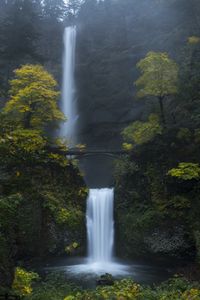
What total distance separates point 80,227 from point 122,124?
54.2ft

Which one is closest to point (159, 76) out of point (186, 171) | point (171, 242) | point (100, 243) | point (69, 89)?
point (186, 171)

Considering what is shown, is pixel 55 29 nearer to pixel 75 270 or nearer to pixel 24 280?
pixel 75 270

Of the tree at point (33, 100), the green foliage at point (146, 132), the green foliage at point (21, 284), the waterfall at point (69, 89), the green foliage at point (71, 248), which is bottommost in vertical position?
the green foliage at point (21, 284)

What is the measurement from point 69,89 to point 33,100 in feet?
55.7

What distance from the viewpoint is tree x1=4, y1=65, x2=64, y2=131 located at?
23.6 m

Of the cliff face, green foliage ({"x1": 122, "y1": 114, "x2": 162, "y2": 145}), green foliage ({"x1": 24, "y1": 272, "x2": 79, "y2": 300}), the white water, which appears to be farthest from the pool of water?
the cliff face

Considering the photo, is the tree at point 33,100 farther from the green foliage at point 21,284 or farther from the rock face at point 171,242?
the green foliage at point 21,284

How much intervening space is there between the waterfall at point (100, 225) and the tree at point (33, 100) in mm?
5573

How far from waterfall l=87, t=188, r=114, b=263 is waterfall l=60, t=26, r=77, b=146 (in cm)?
1226

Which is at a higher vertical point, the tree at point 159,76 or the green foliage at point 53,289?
the tree at point 159,76

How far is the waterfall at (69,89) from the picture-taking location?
38.6 metres

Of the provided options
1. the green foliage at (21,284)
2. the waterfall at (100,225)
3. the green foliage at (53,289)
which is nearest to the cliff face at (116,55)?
the waterfall at (100,225)

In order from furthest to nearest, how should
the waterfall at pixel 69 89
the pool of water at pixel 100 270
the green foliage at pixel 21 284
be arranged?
the waterfall at pixel 69 89 < the pool of water at pixel 100 270 < the green foliage at pixel 21 284

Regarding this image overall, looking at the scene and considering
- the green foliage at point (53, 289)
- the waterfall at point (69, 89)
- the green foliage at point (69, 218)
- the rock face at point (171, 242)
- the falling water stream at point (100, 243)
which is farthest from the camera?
the waterfall at point (69, 89)
